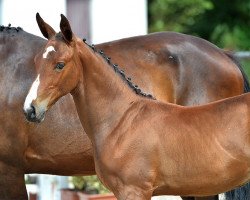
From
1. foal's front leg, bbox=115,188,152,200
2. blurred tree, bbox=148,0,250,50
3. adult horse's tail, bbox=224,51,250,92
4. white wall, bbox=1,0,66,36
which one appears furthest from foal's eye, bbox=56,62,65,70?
blurred tree, bbox=148,0,250,50

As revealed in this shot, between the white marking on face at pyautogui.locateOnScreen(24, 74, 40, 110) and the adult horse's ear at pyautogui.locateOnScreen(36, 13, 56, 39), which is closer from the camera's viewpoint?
the white marking on face at pyautogui.locateOnScreen(24, 74, 40, 110)

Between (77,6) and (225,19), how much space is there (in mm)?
10033

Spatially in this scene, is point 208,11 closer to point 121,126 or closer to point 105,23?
point 105,23

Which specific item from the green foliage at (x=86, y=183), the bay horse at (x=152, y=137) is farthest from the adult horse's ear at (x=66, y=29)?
the green foliage at (x=86, y=183)

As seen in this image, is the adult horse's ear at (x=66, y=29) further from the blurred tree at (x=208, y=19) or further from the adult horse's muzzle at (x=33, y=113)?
the blurred tree at (x=208, y=19)

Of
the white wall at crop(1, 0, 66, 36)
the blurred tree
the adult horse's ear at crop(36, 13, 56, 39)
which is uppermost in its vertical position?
the adult horse's ear at crop(36, 13, 56, 39)

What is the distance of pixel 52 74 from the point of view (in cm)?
572

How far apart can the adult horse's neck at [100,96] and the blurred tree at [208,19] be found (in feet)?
48.0

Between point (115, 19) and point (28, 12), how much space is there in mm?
1533

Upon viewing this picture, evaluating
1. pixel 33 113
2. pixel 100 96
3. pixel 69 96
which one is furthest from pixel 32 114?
pixel 69 96

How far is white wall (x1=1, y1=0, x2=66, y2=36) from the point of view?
12.7 meters

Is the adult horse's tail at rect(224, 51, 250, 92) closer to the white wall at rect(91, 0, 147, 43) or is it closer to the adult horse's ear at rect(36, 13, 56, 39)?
the adult horse's ear at rect(36, 13, 56, 39)

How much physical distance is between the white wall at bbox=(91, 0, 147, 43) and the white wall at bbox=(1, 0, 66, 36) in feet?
2.88

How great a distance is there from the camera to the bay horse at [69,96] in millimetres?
6934
